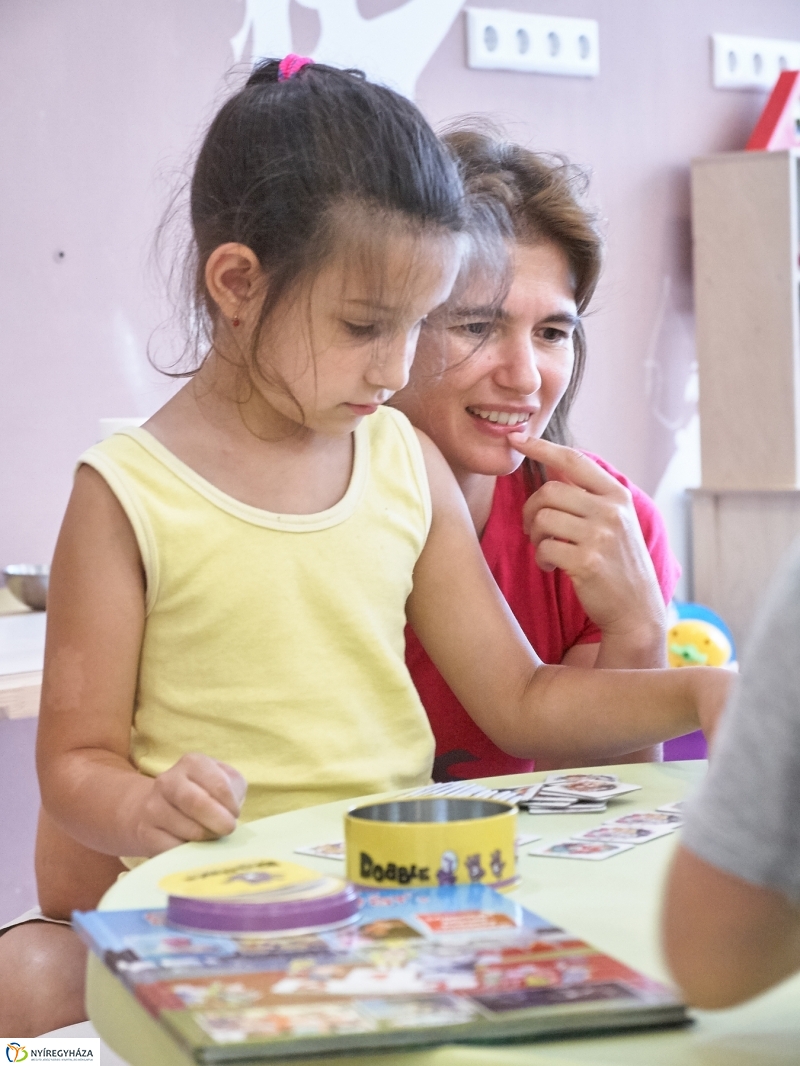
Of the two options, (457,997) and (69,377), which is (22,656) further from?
(457,997)

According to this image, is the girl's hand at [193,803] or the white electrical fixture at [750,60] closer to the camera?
the girl's hand at [193,803]

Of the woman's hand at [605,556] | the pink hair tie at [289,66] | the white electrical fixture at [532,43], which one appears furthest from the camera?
the white electrical fixture at [532,43]

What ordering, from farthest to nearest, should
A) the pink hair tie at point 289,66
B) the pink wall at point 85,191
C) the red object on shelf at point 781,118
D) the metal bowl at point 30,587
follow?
1. the red object on shelf at point 781,118
2. the pink wall at point 85,191
3. the metal bowl at point 30,587
4. the pink hair tie at point 289,66

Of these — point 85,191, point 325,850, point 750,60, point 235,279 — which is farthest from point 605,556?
point 750,60

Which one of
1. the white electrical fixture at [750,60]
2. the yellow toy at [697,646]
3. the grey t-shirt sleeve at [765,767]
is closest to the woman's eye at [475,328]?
the grey t-shirt sleeve at [765,767]

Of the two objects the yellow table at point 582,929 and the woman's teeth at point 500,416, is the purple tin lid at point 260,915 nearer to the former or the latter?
the yellow table at point 582,929

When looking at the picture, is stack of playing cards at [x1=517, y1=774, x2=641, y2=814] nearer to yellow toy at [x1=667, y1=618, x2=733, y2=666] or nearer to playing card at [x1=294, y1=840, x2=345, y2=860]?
playing card at [x1=294, y1=840, x2=345, y2=860]

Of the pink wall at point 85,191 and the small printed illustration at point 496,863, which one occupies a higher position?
the pink wall at point 85,191

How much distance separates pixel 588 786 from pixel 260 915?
1.26 feet

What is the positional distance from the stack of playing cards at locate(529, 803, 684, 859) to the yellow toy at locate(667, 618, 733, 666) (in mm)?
2378

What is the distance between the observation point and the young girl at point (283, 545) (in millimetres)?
1000

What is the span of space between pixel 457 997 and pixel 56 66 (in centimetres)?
248

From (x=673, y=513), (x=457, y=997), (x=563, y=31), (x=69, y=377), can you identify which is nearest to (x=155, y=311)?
(x=69, y=377)

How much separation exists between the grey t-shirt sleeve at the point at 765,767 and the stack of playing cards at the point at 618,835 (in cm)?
35
